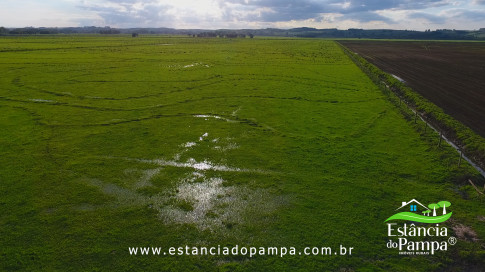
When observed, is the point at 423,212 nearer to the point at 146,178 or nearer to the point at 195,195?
the point at 195,195

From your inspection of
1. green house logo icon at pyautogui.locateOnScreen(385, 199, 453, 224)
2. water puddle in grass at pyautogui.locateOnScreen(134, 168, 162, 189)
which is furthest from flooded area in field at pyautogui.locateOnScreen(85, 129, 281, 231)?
green house logo icon at pyautogui.locateOnScreen(385, 199, 453, 224)

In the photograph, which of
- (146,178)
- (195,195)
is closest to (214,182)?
(195,195)

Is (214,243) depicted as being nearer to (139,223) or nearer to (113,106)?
(139,223)

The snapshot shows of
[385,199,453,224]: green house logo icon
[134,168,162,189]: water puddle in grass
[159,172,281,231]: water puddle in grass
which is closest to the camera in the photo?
[159,172,281,231]: water puddle in grass

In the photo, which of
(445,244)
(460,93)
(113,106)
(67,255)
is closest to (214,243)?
(67,255)

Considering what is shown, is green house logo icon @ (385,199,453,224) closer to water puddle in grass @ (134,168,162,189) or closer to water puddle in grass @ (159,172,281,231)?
water puddle in grass @ (159,172,281,231)

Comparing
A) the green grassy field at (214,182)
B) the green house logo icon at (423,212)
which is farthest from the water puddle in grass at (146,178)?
the green house logo icon at (423,212)
